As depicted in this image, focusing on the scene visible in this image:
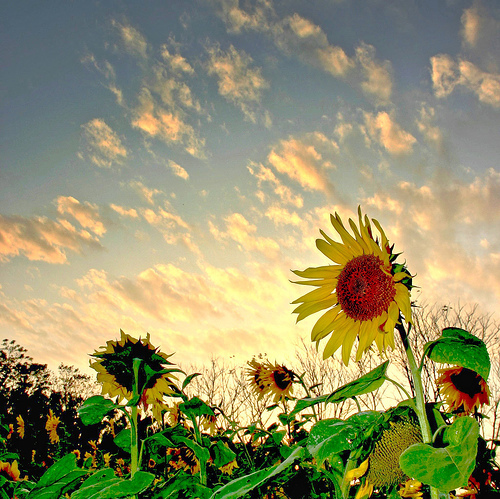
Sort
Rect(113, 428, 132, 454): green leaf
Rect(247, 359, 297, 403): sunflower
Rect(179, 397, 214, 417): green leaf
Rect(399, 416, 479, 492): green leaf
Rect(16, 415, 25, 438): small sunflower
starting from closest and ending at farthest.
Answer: Rect(399, 416, 479, 492): green leaf < Rect(179, 397, 214, 417): green leaf < Rect(113, 428, 132, 454): green leaf < Rect(247, 359, 297, 403): sunflower < Rect(16, 415, 25, 438): small sunflower

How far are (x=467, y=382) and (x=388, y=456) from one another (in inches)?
40.8

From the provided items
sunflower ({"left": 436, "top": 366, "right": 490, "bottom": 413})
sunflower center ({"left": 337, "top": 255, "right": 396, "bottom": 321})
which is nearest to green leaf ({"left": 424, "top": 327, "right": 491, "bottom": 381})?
sunflower center ({"left": 337, "top": 255, "right": 396, "bottom": 321})

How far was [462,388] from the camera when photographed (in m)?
1.85

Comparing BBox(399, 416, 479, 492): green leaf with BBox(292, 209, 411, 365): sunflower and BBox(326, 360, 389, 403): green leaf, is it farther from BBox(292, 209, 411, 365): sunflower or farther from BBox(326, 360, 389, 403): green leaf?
BBox(292, 209, 411, 365): sunflower

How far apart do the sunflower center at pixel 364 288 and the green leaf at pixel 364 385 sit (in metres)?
0.42

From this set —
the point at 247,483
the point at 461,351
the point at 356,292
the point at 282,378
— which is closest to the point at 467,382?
the point at 356,292

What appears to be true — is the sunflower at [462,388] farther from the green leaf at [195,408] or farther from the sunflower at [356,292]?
the green leaf at [195,408]

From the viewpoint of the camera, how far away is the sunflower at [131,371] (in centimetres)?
171

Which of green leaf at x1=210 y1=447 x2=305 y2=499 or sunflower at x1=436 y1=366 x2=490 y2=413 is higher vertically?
sunflower at x1=436 y1=366 x2=490 y2=413

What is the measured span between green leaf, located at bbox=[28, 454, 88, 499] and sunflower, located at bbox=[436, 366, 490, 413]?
1.65m

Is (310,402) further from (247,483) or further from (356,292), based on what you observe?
(356,292)

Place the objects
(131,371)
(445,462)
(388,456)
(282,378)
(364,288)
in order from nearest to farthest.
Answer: (445,462) < (388,456) < (364,288) < (131,371) < (282,378)

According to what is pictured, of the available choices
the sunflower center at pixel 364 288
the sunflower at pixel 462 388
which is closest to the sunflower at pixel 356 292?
the sunflower center at pixel 364 288

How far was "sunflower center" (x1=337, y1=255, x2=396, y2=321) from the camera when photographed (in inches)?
55.2
